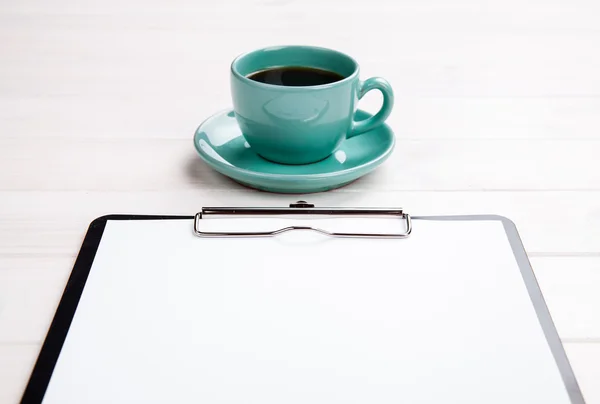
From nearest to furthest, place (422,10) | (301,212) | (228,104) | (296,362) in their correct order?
(296,362)
(301,212)
(228,104)
(422,10)

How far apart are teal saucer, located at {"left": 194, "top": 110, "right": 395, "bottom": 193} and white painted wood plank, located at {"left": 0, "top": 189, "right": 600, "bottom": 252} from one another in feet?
0.06

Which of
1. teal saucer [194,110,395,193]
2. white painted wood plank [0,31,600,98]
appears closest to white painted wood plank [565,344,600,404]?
teal saucer [194,110,395,193]

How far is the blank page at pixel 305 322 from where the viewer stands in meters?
0.35

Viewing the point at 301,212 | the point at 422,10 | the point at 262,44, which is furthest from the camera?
the point at 422,10

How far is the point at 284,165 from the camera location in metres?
0.58

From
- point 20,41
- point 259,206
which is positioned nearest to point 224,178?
point 259,206

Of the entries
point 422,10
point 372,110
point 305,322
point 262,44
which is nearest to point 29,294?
point 305,322

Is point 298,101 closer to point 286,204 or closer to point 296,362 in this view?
point 286,204

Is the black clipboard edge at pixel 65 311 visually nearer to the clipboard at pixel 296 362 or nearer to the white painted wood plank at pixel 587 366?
the clipboard at pixel 296 362

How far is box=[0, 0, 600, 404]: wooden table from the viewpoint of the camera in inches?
18.8

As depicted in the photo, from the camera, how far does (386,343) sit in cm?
38

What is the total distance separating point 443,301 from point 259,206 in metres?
0.18

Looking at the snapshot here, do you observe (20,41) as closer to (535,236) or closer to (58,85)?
(58,85)

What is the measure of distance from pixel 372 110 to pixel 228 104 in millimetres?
163
